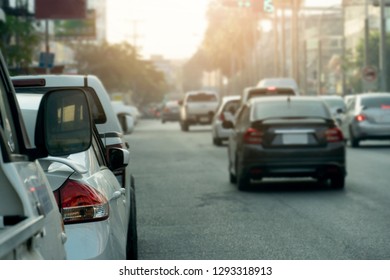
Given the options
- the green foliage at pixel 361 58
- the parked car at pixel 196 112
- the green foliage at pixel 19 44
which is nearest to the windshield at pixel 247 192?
the green foliage at pixel 19 44

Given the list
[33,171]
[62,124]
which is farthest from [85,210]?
[33,171]

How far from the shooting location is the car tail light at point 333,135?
1641 cm

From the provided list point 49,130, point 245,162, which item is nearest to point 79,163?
point 49,130

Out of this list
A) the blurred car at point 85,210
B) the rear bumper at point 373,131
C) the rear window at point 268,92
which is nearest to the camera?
the blurred car at point 85,210

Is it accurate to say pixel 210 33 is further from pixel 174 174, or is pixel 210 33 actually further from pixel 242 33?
pixel 174 174

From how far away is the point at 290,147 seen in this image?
639 inches

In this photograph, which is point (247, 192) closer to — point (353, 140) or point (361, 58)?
point (353, 140)

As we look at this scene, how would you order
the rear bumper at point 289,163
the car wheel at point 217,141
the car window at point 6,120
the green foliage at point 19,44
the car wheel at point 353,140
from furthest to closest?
the green foliage at point 19,44, the car wheel at point 217,141, the car wheel at point 353,140, the rear bumper at point 289,163, the car window at point 6,120

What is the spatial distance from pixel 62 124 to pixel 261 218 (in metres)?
7.53

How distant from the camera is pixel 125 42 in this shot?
391 feet

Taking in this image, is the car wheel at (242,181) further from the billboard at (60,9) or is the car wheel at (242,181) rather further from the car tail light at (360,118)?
the billboard at (60,9)

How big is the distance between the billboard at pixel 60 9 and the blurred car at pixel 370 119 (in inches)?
897

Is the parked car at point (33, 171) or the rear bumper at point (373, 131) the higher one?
the parked car at point (33, 171)

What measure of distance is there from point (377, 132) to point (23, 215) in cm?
2794
